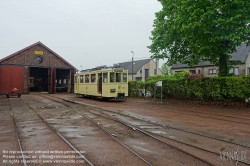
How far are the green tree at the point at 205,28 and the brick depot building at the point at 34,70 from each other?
58.4ft

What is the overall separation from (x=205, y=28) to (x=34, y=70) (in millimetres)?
37613

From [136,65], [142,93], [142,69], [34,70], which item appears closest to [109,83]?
[142,93]

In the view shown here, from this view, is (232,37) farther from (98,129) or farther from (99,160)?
(99,160)

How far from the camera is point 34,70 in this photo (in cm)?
4403

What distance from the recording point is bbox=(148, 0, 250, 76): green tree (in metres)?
13.4

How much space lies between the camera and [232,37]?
43.4 ft

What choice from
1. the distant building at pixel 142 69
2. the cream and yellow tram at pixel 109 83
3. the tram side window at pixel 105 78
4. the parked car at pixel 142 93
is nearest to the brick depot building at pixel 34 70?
the cream and yellow tram at pixel 109 83

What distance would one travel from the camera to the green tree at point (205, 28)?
43.8 ft

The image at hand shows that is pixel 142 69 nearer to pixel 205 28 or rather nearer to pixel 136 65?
pixel 136 65

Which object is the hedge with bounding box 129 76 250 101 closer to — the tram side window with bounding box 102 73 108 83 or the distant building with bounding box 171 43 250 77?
the tram side window with bounding box 102 73 108 83

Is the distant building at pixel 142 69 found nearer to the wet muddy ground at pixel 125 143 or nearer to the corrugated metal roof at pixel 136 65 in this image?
the corrugated metal roof at pixel 136 65

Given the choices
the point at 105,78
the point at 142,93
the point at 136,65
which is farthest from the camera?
the point at 136,65

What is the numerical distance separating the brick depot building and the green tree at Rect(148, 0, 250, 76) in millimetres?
17806

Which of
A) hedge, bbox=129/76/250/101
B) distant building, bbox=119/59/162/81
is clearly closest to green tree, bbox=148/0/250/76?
hedge, bbox=129/76/250/101
